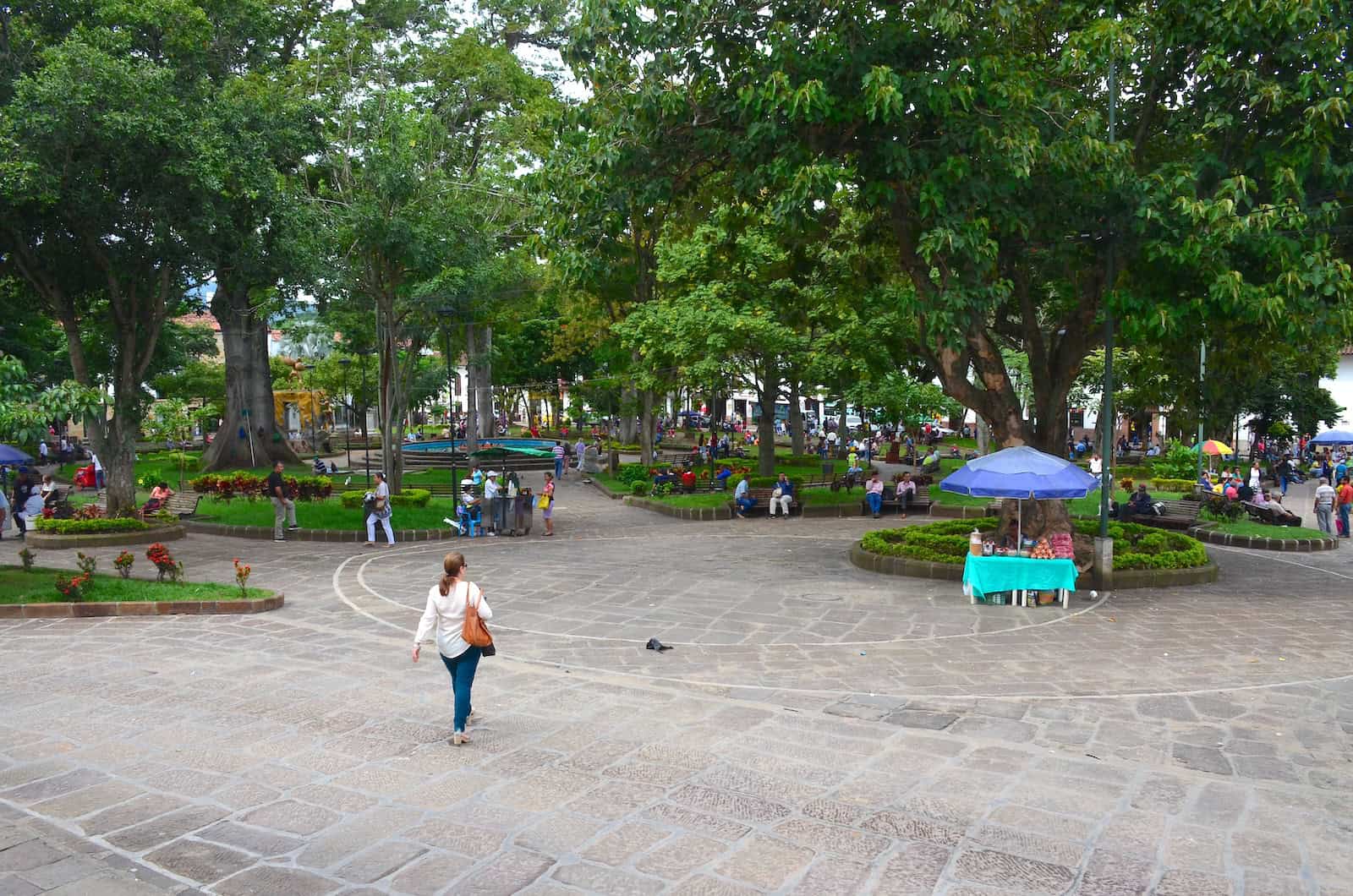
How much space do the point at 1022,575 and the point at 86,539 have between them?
1611cm

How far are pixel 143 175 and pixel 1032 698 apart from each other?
51.9 feet

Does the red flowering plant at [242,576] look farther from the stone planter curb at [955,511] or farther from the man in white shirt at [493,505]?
the stone planter curb at [955,511]

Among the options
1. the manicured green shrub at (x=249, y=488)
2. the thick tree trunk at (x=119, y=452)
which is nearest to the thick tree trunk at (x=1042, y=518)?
the manicured green shrub at (x=249, y=488)

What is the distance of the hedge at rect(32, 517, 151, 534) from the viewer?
18.3 m

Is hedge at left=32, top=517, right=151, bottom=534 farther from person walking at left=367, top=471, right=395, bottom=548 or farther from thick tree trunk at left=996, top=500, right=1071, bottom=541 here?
thick tree trunk at left=996, top=500, right=1071, bottom=541

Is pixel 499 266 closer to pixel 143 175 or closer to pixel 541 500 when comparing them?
pixel 541 500

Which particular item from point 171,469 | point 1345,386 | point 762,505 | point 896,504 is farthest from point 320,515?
point 1345,386

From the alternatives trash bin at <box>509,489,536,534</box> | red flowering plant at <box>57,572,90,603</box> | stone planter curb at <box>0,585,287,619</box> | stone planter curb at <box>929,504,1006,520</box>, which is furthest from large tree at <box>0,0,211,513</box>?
stone planter curb at <box>929,504,1006,520</box>

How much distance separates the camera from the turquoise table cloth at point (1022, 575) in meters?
12.2

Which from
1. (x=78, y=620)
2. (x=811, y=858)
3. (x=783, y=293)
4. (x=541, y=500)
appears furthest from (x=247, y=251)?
(x=811, y=858)

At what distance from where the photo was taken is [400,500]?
73.8 feet

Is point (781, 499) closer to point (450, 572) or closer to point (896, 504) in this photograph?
point (896, 504)

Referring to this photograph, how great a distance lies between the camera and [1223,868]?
5.15 m

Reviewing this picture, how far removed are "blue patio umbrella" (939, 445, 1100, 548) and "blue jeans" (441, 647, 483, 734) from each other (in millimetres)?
7516
